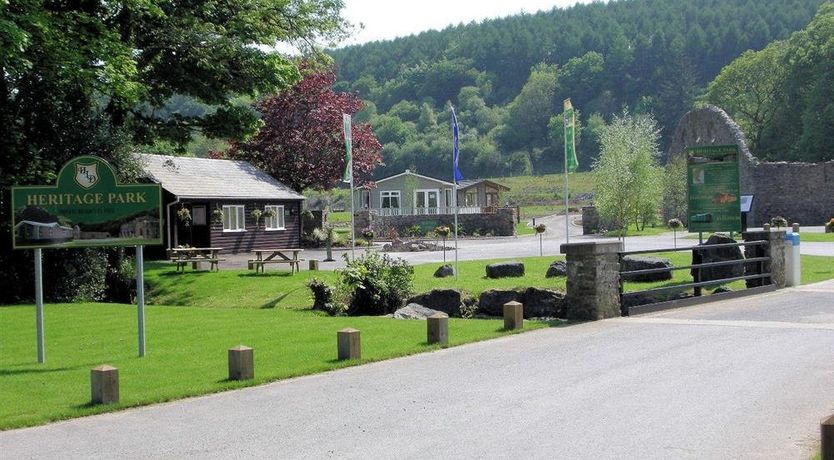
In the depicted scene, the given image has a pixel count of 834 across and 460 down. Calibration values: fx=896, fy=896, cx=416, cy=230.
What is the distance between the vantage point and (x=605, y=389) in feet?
31.0

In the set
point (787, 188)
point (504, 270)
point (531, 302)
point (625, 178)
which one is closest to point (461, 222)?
point (787, 188)

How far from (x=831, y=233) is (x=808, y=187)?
16.5 metres

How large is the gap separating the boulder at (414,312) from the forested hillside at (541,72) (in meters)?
109

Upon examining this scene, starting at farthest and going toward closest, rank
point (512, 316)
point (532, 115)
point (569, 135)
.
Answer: point (532, 115) < point (569, 135) < point (512, 316)

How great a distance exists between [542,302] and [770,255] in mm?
6175

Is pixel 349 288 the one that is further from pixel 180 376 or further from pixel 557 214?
pixel 557 214

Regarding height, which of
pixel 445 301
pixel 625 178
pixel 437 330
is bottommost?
pixel 445 301

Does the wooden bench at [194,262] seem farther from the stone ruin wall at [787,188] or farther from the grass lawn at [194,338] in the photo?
the stone ruin wall at [787,188]

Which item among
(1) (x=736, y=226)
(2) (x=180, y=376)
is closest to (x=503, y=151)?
(1) (x=736, y=226)

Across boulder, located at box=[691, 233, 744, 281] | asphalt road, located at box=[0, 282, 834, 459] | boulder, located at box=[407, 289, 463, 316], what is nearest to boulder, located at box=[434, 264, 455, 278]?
boulder, located at box=[407, 289, 463, 316]

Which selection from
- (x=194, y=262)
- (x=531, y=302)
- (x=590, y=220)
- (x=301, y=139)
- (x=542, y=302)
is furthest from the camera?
(x=590, y=220)

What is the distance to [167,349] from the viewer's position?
13.8 meters

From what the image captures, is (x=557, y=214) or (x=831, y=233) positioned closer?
(x=831, y=233)

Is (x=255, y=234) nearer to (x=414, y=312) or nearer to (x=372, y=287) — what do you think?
(x=372, y=287)
